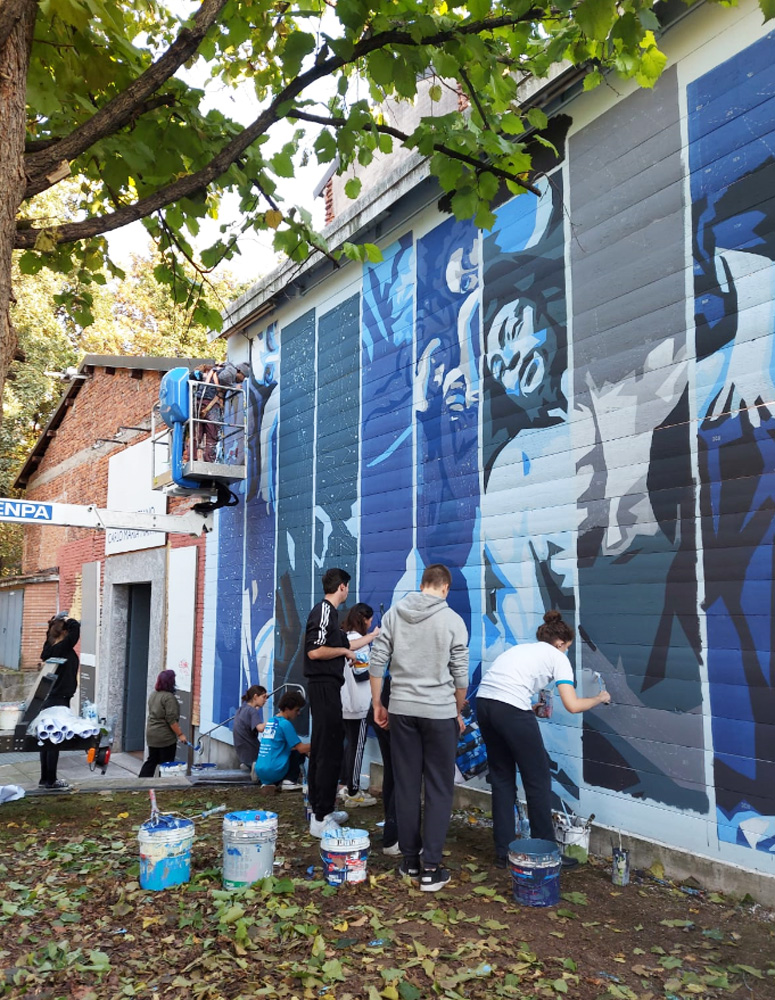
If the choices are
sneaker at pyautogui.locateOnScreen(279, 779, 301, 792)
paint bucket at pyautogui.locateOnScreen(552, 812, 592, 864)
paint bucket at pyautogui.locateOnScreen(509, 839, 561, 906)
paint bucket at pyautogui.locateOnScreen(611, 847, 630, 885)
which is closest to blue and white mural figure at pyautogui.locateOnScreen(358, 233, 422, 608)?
sneaker at pyautogui.locateOnScreen(279, 779, 301, 792)

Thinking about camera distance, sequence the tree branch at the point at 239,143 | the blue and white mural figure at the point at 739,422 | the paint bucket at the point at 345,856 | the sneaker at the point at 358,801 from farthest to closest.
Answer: the sneaker at the point at 358,801, the paint bucket at the point at 345,856, the blue and white mural figure at the point at 739,422, the tree branch at the point at 239,143

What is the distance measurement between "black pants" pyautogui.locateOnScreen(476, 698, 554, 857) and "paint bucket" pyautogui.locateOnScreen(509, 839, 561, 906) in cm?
48

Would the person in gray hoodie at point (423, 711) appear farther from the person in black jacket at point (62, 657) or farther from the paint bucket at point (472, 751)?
the person in black jacket at point (62, 657)

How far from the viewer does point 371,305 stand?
912 cm

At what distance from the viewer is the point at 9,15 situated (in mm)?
3834

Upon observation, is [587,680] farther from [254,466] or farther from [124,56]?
[254,466]

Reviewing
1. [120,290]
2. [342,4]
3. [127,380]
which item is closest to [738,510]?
[342,4]

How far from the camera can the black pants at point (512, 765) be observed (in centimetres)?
524

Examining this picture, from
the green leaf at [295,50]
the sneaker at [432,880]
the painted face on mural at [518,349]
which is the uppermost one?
the green leaf at [295,50]

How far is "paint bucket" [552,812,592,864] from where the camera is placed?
18.1ft

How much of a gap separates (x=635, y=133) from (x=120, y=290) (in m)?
27.1

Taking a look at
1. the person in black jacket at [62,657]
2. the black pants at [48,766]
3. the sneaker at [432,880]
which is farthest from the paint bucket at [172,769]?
the sneaker at [432,880]

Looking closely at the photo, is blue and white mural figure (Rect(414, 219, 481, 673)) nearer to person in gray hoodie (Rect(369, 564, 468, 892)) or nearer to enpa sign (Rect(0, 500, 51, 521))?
person in gray hoodie (Rect(369, 564, 468, 892))

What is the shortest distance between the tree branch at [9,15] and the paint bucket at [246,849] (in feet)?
14.2
